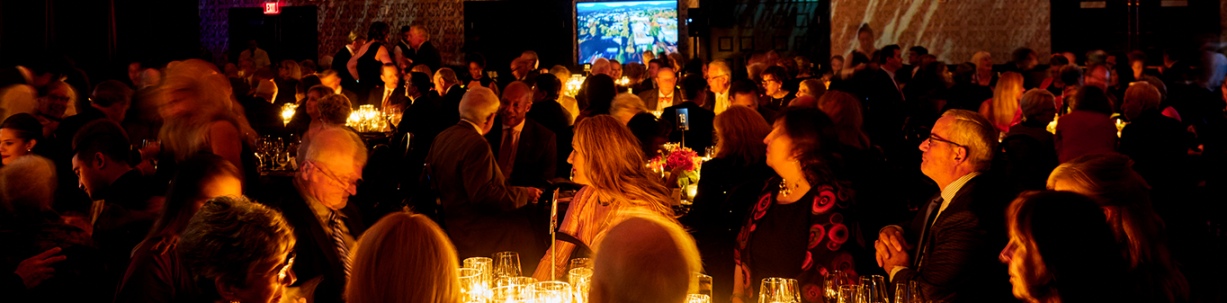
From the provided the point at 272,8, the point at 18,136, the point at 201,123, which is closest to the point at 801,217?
the point at 201,123

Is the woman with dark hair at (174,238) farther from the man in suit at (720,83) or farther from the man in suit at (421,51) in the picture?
the man in suit at (421,51)

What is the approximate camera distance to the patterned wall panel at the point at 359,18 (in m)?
19.8

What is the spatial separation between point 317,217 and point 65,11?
1312 centimetres

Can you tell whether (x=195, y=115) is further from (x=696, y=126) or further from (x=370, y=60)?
(x=370, y=60)

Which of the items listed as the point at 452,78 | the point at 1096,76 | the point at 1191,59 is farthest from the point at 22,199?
the point at 1191,59

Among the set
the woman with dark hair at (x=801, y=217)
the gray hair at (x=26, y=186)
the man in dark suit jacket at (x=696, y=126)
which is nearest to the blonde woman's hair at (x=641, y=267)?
the woman with dark hair at (x=801, y=217)

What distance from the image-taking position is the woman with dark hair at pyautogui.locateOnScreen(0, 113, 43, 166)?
6160mm

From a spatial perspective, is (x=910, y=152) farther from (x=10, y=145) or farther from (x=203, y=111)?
(x=10, y=145)

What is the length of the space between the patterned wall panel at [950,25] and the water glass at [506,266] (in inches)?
598

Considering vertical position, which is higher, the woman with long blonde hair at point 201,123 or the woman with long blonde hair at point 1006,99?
the woman with long blonde hair at point 201,123

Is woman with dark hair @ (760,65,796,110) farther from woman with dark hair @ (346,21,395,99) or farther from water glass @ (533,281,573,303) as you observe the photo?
water glass @ (533,281,573,303)

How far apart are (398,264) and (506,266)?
1435 mm

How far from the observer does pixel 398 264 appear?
2494 millimetres

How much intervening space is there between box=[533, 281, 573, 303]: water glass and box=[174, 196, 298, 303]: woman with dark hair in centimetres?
93
